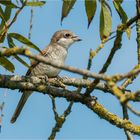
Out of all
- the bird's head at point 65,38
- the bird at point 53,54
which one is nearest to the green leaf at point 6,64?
the bird at point 53,54

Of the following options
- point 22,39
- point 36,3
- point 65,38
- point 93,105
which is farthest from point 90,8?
point 65,38

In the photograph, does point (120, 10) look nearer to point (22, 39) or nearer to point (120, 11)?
point (120, 11)

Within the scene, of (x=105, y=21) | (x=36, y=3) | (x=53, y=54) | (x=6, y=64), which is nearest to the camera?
(x=36, y=3)

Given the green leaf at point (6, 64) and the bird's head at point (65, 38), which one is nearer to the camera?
the green leaf at point (6, 64)

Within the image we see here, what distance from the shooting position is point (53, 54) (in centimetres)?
749

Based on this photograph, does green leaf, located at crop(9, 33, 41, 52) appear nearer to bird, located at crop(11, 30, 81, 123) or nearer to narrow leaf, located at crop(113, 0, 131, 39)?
narrow leaf, located at crop(113, 0, 131, 39)

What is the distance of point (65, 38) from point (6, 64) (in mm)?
4676

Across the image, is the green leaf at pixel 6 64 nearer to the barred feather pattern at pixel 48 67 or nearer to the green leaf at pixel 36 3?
the green leaf at pixel 36 3

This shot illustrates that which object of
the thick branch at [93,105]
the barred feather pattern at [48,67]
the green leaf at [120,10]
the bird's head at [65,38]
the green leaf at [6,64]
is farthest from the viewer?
the bird's head at [65,38]

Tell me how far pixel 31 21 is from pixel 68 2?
2.58 feet

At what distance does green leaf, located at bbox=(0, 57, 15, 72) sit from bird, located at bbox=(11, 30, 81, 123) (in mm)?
2672

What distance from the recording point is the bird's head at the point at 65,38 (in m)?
8.10

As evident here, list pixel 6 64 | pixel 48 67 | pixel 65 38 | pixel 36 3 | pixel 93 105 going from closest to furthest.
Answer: pixel 93 105 → pixel 36 3 → pixel 6 64 → pixel 48 67 → pixel 65 38

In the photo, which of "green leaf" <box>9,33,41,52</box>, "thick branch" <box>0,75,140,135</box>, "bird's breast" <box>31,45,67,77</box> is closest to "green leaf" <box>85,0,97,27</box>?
"green leaf" <box>9,33,41,52</box>
